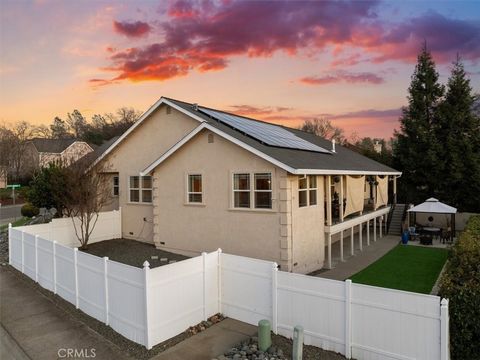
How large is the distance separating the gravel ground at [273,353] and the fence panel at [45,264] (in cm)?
690

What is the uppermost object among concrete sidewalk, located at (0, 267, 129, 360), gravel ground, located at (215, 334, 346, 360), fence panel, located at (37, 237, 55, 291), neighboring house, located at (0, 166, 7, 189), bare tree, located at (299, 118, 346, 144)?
bare tree, located at (299, 118, 346, 144)

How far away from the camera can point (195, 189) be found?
1465 cm

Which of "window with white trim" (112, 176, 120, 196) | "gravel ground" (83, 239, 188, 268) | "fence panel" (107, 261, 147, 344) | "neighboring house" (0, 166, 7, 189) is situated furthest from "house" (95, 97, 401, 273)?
"neighboring house" (0, 166, 7, 189)

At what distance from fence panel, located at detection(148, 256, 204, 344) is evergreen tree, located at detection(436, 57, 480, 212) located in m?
26.3

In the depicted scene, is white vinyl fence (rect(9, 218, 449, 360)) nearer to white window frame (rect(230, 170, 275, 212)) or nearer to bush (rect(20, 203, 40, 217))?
white window frame (rect(230, 170, 275, 212))

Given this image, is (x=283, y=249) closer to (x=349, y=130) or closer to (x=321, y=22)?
(x=321, y=22)

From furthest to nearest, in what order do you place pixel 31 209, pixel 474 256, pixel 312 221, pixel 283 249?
pixel 31 209, pixel 312 221, pixel 283 249, pixel 474 256

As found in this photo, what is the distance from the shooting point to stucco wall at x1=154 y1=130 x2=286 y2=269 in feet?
41.1

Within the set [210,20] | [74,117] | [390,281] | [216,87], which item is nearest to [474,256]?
[390,281]

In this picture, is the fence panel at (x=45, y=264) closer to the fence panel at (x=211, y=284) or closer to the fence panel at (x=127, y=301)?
the fence panel at (x=127, y=301)

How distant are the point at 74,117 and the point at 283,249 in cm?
9482

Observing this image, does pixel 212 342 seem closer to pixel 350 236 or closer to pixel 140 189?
pixel 140 189

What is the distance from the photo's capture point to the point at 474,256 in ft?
29.2

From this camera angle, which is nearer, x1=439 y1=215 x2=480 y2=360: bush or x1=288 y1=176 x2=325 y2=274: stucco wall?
x1=439 y1=215 x2=480 y2=360: bush
